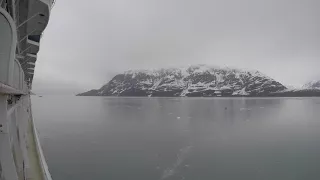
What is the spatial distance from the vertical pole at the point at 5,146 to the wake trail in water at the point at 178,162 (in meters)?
13.1

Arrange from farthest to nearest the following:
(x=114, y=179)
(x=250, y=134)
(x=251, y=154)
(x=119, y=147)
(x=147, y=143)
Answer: (x=250, y=134) → (x=147, y=143) → (x=119, y=147) → (x=251, y=154) → (x=114, y=179)

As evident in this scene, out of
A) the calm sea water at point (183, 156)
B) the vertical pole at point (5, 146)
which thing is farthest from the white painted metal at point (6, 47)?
the calm sea water at point (183, 156)

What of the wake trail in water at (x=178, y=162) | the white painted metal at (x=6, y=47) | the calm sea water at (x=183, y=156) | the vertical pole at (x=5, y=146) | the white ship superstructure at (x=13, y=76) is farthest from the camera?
the calm sea water at (x=183, y=156)

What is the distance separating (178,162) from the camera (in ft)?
64.6

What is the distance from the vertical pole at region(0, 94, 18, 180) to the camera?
3.93 m

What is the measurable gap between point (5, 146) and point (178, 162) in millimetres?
16862

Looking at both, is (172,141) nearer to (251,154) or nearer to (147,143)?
(147,143)

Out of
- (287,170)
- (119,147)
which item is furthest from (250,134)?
(119,147)

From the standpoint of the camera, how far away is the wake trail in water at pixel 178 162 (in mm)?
16969

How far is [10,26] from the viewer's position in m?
4.25

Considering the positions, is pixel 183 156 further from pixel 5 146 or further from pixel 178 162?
pixel 5 146

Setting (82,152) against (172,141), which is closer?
(82,152)

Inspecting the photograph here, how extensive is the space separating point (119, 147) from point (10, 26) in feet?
71.7

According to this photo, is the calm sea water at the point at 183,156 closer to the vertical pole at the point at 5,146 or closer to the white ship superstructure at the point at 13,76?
the white ship superstructure at the point at 13,76
